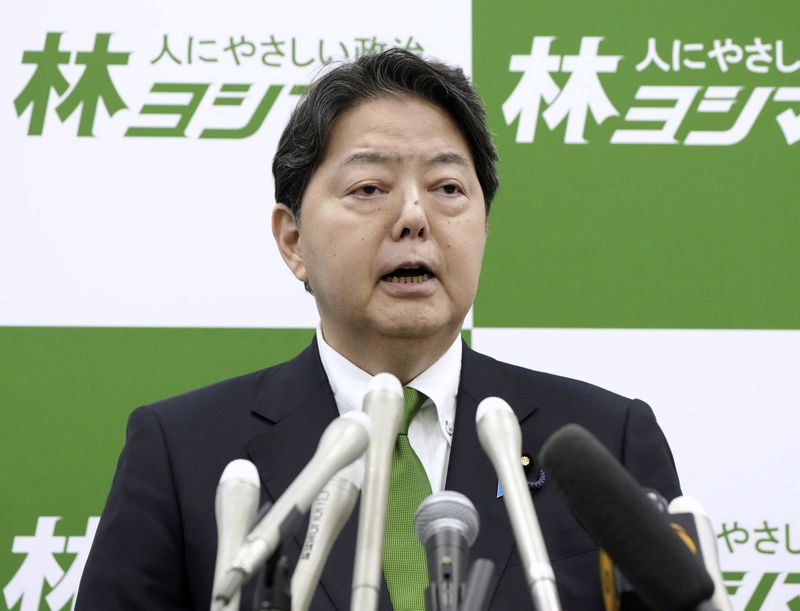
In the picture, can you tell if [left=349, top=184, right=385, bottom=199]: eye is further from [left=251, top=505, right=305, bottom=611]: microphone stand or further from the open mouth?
[left=251, top=505, right=305, bottom=611]: microphone stand

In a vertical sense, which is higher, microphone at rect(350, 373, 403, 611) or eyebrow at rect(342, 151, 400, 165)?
eyebrow at rect(342, 151, 400, 165)

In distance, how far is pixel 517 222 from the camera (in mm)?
2459

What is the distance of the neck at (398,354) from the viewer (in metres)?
1.86

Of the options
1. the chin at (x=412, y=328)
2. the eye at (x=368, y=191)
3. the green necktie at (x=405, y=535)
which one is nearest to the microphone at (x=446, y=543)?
the green necktie at (x=405, y=535)

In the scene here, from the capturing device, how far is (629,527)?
867 mm

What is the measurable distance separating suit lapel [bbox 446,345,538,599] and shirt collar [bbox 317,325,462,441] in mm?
18

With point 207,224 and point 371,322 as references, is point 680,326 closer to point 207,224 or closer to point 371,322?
point 371,322

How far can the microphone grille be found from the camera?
1.03 metres

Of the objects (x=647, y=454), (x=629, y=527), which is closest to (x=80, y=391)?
(x=647, y=454)

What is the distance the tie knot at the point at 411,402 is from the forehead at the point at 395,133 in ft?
1.26

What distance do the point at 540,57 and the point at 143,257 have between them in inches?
38.6

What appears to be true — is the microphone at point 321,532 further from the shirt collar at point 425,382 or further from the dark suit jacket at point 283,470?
the shirt collar at point 425,382

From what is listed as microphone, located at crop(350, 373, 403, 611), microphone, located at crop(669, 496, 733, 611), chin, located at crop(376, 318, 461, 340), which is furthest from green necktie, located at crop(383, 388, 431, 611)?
microphone, located at crop(669, 496, 733, 611)

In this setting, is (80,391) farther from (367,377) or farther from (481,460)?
(481,460)
